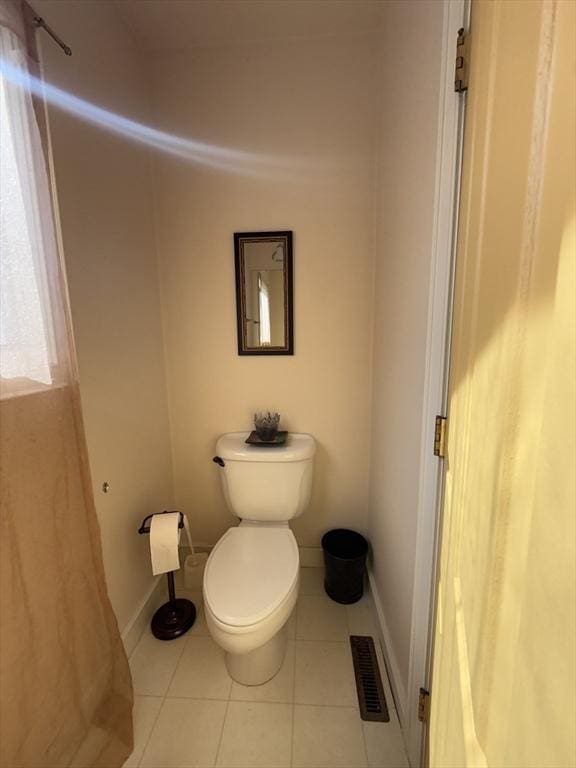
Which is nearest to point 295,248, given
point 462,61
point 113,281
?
point 113,281

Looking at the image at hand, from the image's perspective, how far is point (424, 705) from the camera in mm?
986

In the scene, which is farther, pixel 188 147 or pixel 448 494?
pixel 188 147

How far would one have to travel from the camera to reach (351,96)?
1.53 m

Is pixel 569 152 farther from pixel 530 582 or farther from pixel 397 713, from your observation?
pixel 397 713

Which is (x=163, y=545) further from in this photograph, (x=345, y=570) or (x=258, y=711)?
(x=345, y=570)

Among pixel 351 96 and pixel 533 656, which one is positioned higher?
pixel 351 96

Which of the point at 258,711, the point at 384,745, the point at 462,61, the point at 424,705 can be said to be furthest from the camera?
the point at 258,711

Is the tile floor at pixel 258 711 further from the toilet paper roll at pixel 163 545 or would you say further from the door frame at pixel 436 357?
the toilet paper roll at pixel 163 545

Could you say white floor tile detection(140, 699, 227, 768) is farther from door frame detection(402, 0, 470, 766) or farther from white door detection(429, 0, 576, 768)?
white door detection(429, 0, 576, 768)

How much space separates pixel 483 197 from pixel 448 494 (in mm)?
617

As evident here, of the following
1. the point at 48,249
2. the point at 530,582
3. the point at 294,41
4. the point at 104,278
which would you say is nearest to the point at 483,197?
the point at 530,582

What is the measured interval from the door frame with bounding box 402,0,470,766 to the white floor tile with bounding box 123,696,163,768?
0.86 m

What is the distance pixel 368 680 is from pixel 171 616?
878 mm

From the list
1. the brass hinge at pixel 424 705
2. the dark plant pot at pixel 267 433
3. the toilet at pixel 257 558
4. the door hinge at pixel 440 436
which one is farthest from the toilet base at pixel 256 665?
the door hinge at pixel 440 436
